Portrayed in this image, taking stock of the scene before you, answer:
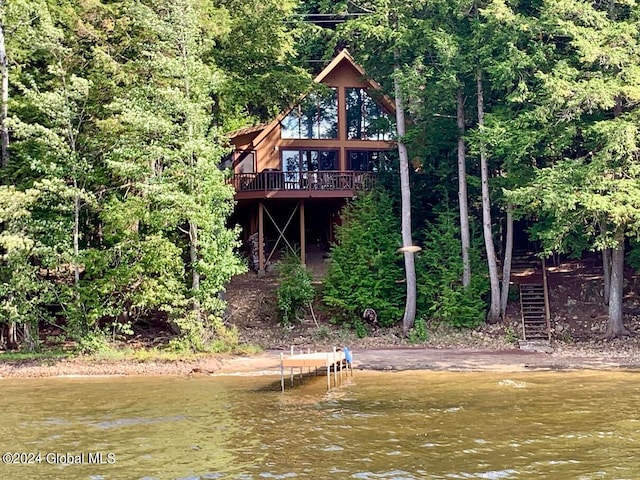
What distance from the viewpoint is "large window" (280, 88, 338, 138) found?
97.8 ft

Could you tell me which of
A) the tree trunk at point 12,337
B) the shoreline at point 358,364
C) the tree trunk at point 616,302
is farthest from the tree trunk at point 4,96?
the tree trunk at point 616,302

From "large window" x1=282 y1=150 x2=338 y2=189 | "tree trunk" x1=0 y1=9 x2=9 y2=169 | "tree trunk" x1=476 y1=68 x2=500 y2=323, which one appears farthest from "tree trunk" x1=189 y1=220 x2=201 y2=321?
"tree trunk" x1=476 y1=68 x2=500 y2=323

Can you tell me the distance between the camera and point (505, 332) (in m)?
23.2

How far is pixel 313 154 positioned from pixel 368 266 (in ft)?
23.3

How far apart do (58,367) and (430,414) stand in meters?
11.6

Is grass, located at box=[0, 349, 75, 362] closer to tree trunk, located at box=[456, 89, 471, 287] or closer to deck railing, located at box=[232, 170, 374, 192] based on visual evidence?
deck railing, located at box=[232, 170, 374, 192]

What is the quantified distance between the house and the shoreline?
8526mm

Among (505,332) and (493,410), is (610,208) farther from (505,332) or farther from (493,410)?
(493,410)

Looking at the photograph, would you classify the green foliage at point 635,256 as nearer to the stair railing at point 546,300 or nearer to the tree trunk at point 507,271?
the stair railing at point 546,300

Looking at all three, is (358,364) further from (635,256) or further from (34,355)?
(635,256)

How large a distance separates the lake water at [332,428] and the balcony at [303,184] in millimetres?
10981

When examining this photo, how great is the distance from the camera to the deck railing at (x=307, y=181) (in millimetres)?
27797

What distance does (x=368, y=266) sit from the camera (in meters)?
25.2

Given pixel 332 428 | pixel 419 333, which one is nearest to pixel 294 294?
pixel 419 333
